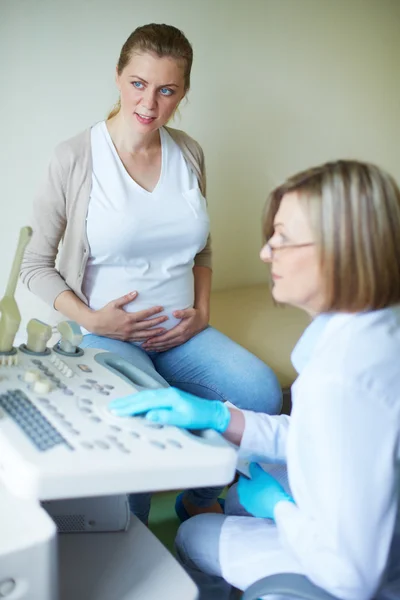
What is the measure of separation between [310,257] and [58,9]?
1.21 metres

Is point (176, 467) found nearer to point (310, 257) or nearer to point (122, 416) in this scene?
point (122, 416)

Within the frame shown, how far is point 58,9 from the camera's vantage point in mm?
1734

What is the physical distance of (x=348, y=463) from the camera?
0.80 metres

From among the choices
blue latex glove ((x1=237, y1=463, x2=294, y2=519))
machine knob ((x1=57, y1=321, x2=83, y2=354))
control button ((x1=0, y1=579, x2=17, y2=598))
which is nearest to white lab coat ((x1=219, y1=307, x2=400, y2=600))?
blue latex glove ((x1=237, y1=463, x2=294, y2=519))

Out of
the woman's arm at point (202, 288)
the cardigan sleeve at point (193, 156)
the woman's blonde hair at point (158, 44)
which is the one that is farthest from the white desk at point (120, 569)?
the woman's blonde hair at point (158, 44)

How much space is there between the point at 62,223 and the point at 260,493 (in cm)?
83

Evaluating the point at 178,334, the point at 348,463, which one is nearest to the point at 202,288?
the point at 178,334

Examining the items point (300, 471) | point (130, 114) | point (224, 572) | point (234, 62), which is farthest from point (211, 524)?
point (234, 62)

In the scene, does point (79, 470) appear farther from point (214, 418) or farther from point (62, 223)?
point (62, 223)

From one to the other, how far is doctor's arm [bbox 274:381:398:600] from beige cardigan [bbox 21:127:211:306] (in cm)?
84

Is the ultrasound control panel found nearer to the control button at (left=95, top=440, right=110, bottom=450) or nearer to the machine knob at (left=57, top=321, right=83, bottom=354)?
the control button at (left=95, top=440, right=110, bottom=450)

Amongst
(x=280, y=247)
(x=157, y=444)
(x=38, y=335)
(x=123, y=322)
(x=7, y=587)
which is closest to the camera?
(x=7, y=587)

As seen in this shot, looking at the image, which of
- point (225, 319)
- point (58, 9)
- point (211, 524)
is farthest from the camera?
point (225, 319)

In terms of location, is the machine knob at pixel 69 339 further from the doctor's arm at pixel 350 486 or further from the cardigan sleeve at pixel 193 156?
the cardigan sleeve at pixel 193 156
